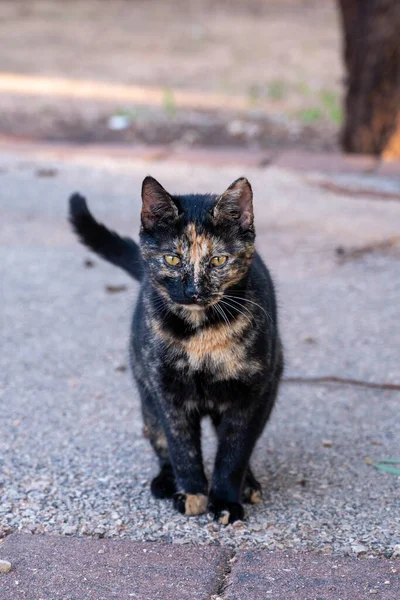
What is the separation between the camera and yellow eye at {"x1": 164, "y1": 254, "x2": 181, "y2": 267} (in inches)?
111

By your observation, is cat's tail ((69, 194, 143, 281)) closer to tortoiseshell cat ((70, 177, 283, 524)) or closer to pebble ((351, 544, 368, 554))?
tortoiseshell cat ((70, 177, 283, 524))

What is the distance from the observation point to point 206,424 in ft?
12.1

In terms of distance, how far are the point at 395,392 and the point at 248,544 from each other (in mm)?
1400

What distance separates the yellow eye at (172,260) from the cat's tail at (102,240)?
0.63 metres

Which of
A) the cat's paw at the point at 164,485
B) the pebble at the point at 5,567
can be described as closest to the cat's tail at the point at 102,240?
the cat's paw at the point at 164,485

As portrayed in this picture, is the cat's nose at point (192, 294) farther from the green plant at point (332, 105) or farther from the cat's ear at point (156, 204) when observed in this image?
the green plant at point (332, 105)

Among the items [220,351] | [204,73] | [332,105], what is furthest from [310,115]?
[220,351]

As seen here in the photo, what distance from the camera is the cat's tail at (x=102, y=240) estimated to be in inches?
137

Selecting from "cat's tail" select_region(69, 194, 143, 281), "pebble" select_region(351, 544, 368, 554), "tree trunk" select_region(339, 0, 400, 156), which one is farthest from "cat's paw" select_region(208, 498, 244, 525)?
"tree trunk" select_region(339, 0, 400, 156)

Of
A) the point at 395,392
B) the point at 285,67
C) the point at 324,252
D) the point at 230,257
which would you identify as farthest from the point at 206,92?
the point at 230,257

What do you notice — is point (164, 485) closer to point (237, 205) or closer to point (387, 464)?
point (387, 464)

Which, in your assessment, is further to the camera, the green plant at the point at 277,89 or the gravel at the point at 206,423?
the green plant at the point at 277,89

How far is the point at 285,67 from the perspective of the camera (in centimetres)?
1302

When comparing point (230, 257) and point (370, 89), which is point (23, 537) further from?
point (370, 89)
